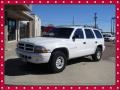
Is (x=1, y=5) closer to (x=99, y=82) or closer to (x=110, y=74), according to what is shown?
(x=99, y=82)

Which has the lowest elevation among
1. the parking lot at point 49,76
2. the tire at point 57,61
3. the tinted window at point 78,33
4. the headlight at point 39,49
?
the parking lot at point 49,76

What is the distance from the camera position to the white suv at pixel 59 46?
24.4 ft

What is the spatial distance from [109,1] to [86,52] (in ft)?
17.5

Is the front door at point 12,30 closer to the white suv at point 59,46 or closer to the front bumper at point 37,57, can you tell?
A: the white suv at point 59,46

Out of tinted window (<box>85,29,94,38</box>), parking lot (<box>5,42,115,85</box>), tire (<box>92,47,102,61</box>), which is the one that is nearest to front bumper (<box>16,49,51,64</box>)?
parking lot (<box>5,42,115,85</box>)

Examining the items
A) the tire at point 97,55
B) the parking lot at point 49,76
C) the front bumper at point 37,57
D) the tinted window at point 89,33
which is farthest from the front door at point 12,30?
the front bumper at point 37,57

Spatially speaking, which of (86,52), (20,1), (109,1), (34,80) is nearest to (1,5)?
(20,1)

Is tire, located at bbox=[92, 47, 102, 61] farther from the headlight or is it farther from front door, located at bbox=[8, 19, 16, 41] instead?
front door, located at bbox=[8, 19, 16, 41]

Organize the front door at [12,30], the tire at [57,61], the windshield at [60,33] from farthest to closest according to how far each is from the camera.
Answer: the front door at [12,30], the windshield at [60,33], the tire at [57,61]

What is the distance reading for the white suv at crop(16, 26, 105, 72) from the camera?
743cm

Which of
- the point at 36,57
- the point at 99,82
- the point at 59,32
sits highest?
the point at 59,32

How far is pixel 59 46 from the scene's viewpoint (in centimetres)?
788

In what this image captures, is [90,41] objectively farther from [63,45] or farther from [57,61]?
[57,61]

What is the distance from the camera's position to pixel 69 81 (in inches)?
258
